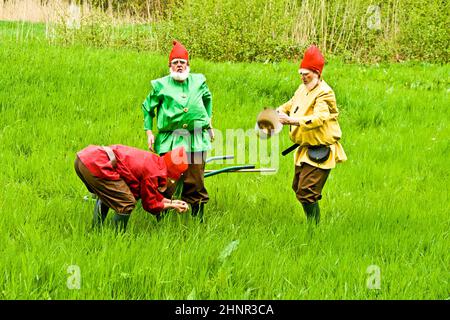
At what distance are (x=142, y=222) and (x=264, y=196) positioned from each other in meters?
1.35

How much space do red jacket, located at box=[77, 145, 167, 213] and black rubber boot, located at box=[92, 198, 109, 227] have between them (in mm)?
405

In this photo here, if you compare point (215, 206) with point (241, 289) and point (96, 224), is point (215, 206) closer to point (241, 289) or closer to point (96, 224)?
point (96, 224)

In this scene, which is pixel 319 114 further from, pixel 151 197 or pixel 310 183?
pixel 151 197

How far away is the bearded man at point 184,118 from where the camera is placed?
4.45m

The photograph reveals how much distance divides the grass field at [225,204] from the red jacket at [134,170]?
30cm

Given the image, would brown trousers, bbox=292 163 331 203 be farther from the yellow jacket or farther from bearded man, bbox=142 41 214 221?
bearded man, bbox=142 41 214 221

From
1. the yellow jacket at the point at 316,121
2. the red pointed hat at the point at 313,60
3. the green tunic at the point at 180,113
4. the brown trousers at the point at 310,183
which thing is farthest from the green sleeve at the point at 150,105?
the brown trousers at the point at 310,183

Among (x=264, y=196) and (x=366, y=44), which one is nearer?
(x=264, y=196)

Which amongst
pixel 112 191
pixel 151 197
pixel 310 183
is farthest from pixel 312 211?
pixel 112 191

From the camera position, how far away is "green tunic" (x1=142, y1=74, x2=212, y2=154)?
14.6ft

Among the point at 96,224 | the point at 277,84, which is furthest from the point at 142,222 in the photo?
the point at 277,84

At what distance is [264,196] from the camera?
5.33m

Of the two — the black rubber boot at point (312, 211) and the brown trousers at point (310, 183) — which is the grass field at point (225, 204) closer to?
the black rubber boot at point (312, 211)

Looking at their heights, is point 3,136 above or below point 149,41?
below
